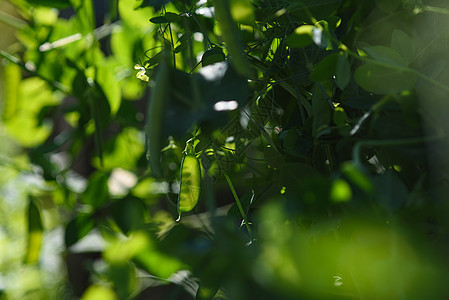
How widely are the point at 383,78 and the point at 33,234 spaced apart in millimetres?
365

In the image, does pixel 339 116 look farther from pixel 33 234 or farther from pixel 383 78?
pixel 33 234

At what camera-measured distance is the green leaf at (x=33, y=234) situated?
431 millimetres

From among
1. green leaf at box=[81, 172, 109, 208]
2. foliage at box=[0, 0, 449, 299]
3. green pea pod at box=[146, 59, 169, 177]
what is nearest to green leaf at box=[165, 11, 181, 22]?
foliage at box=[0, 0, 449, 299]

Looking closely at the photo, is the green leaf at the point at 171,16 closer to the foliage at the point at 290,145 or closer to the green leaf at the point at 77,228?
the foliage at the point at 290,145

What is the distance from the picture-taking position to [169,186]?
349 mm

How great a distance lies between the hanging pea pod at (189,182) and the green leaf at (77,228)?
0.22 metres

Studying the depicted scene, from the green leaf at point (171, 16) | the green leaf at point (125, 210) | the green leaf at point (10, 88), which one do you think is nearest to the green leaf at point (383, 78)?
the green leaf at point (171, 16)

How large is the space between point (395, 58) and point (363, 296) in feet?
0.36

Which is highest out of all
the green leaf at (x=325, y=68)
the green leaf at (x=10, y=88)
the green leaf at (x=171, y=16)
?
the green leaf at (x=171, y=16)

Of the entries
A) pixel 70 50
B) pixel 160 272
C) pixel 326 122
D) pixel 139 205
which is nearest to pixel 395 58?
pixel 326 122

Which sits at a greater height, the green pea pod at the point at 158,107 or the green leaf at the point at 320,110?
the green pea pod at the point at 158,107

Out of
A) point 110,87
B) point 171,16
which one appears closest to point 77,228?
point 110,87

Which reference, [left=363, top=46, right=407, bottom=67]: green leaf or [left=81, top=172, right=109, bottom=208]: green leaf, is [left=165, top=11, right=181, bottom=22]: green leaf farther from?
[left=81, top=172, right=109, bottom=208]: green leaf

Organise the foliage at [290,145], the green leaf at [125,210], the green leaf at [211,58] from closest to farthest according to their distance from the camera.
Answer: the foliage at [290,145] < the green leaf at [211,58] < the green leaf at [125,210]
